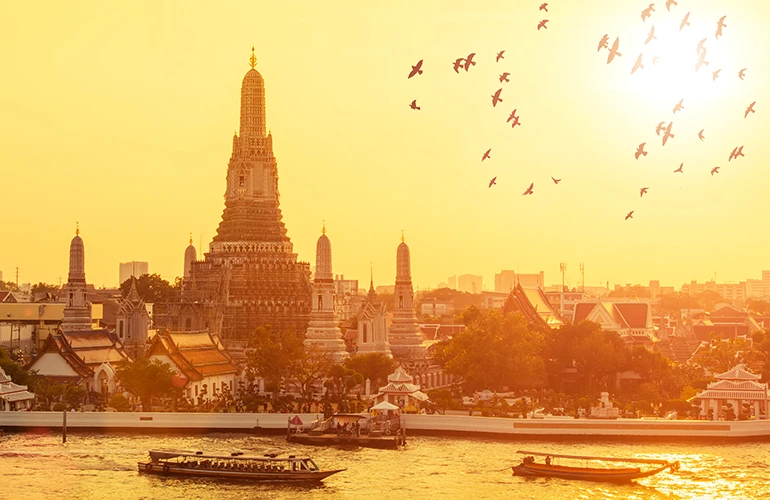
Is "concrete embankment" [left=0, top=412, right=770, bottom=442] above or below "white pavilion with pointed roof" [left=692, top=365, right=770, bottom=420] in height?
below

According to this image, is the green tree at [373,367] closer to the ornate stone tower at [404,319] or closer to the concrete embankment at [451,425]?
the ornate stone tower at [404,319]

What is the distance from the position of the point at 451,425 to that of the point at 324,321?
29058mm

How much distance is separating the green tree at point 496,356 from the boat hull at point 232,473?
3101 centimetres

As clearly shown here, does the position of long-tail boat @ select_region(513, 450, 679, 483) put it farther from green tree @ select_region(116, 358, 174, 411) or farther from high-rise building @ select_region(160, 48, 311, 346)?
high-rise building @ select_region(160, 48, 311, 346)

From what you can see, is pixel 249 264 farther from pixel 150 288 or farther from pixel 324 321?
pixel 150 288

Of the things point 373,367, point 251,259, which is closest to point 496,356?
point 373,367

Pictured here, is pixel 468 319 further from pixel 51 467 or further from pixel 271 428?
pixel 51 467

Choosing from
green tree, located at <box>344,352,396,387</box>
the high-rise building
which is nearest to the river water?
green tree, located at <box>344,352,396,387</box>

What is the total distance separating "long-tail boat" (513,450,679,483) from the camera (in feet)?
209

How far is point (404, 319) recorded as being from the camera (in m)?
113

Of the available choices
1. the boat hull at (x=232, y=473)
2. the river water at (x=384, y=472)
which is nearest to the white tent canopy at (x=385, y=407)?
the river water at (x=384, y=472)

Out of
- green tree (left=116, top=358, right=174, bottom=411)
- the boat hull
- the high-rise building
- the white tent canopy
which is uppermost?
the high-rise building

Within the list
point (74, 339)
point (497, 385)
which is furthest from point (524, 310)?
point (74, 339)

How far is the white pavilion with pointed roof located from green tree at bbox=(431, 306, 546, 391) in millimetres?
17053
